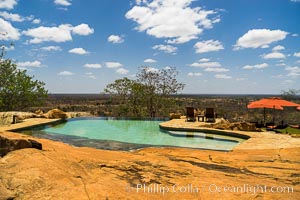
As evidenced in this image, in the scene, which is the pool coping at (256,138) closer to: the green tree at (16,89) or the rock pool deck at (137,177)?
the rock pool deck at (137,177)

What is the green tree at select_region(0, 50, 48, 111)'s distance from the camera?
16.0 meters

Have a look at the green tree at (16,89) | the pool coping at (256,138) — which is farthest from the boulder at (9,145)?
the green tree at (16,89)

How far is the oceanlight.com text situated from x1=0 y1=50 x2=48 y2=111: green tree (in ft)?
46.3

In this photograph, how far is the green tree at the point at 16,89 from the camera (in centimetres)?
1598

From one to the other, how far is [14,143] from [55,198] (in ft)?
7.32

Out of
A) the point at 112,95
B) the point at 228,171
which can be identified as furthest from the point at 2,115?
the point at 228,171

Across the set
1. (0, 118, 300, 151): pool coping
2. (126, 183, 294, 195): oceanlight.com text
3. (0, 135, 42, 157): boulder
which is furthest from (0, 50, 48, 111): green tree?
(126, 183, 294, 195): oceanlight.com text

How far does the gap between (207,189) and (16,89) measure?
16.1 meters

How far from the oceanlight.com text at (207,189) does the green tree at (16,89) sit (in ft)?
46.3

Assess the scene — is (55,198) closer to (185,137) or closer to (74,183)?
(74,183)

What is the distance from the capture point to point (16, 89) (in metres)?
16.8

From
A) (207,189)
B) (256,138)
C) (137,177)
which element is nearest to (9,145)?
(137,177)

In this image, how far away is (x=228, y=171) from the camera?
4.83 meters

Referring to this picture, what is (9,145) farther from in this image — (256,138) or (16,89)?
(16,89)
